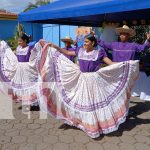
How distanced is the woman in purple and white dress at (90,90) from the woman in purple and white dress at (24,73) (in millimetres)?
1083

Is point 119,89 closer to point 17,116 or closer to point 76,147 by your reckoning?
point 76,147

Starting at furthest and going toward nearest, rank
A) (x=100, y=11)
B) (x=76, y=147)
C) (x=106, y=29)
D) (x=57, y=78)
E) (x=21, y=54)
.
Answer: (x=106, y=29)
(x=21, y=54)
(x=100, y=11)
(x=57, y=78)
(x=76, y=147)

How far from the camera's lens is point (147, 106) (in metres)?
6.52

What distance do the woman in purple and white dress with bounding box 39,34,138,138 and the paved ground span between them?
19 cm

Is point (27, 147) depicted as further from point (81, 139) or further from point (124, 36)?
point (124, 36)

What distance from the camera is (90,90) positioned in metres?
4.81

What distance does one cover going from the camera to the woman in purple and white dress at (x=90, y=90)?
187 inches

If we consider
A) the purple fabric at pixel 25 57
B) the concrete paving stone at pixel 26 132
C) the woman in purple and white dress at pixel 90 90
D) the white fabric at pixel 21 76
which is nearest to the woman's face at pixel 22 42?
the purple fabric at pixel 25 57

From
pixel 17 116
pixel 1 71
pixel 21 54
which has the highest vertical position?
pixel 21 54

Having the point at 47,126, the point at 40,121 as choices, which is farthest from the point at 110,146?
the point at 40,121

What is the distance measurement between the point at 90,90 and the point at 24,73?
1925 mm

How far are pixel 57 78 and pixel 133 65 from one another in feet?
4.31

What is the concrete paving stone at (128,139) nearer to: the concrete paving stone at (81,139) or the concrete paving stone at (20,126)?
the concrete paving stone at (81,139)

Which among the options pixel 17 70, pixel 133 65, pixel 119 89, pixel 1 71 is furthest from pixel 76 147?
pixel 1 71
